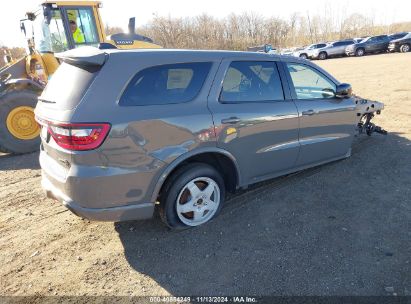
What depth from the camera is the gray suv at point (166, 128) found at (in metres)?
2.80

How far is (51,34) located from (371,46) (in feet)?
101

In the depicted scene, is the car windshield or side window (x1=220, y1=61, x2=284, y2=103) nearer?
A: side window (x1=220, y1=61, x2=284, y2=103)

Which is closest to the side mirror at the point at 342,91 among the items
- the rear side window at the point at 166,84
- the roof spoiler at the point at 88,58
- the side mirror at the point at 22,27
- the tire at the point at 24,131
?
the rear side window at the point at 166,84

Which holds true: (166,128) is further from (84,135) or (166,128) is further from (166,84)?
(84,135)

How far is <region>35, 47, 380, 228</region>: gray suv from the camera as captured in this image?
9.18ft

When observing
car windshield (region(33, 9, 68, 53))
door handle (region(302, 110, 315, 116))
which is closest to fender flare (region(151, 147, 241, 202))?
door handle (region(302, 110, 315, 116))

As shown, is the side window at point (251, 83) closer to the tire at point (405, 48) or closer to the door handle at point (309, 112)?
the door handle at point (309, 112)

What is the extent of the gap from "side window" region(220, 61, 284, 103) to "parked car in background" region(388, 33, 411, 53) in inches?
1226

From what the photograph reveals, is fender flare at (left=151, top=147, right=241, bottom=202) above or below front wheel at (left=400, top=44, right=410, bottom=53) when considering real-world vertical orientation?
above

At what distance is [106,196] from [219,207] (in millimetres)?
1317

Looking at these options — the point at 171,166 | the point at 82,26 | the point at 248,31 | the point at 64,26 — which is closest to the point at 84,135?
the point at 171,166

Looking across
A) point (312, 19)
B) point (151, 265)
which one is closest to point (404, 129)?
point (151, 265)

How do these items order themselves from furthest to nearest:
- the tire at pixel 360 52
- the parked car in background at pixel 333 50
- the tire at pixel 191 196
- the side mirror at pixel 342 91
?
the parked car in background at pixel 333 50 < the tire at pixel 360 52 < the side mirror at pixel 342 91 < the tire at pixel 191 196

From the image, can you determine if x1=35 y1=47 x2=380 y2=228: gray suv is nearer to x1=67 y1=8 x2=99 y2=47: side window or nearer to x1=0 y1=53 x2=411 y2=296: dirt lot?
x1=0 y1=53 x2=411 y2=296: dirt lot
